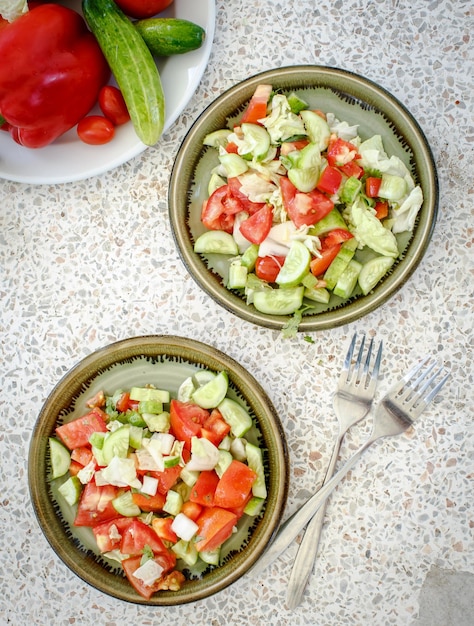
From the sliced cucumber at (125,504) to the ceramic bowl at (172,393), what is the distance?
0.13 m

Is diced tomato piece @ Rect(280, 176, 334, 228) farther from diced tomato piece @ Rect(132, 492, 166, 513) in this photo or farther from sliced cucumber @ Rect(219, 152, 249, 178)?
diced tomato piece @ Rect(132, 492, 166, 513)

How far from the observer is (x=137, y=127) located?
1.40 m

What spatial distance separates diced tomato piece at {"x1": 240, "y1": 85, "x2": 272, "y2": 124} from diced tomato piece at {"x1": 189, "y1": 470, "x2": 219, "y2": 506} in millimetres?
787

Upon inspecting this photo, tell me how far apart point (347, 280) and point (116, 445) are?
2.02ft

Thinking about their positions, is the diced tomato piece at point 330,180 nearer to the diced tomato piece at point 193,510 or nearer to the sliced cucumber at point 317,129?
the sliced cucumber at point 317,129

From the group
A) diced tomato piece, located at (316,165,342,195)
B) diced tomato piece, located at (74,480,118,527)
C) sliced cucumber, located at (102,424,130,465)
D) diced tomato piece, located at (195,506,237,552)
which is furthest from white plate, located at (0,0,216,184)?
diced tomato piece, located at (195,506,237,552)

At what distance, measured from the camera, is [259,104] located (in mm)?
1408

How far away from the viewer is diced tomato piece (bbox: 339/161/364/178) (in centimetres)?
138

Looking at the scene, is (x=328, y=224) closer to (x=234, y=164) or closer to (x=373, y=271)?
(x=373, y=271)

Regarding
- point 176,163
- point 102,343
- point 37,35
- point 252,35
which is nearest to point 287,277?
point 176,163

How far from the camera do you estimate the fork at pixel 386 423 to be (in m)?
1.46

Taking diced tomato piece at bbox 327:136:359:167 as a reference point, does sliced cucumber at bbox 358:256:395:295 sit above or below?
below

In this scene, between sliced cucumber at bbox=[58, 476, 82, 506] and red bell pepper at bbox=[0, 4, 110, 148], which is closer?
red bell pepper at bbox=[0, 4, 110, 148]

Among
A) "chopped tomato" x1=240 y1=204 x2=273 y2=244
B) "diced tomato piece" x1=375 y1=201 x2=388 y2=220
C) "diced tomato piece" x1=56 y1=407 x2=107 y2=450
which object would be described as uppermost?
"diced tomato piece" x1=375 y1=201 x2=388 y2=220
